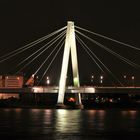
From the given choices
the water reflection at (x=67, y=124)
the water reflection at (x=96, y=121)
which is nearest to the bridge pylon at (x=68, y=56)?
the water reflection at (x=96, y=121)

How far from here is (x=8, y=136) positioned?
26.8 m

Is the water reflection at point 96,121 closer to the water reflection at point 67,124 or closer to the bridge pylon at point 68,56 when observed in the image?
the water reflection at point 67,124

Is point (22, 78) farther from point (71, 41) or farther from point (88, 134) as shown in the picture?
point (88, 134)

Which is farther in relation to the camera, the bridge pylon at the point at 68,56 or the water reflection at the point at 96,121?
the bridge pylon at the point at 68,56

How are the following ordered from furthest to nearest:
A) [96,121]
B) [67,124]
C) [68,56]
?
[68,56]
[96,121]
[67,124]

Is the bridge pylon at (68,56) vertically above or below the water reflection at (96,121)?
above

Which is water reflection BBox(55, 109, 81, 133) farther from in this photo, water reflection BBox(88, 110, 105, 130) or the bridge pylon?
the bridge pylon

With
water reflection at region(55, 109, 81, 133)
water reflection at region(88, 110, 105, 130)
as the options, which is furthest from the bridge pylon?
water reflection at region(55, 109, 81, 133)

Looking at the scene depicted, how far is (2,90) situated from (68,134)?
1626 inches

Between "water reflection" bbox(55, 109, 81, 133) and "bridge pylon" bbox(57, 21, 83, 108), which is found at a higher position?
"bridge pylon" bbox(57, 21, 83, 108)

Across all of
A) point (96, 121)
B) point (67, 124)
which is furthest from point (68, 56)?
point (67, 124)

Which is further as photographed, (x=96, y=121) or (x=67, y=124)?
(x=96, y=121)

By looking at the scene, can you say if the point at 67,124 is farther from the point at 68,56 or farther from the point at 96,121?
the point at 68,56

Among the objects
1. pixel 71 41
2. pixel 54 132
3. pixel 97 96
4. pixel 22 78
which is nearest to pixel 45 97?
pixel 97 96
